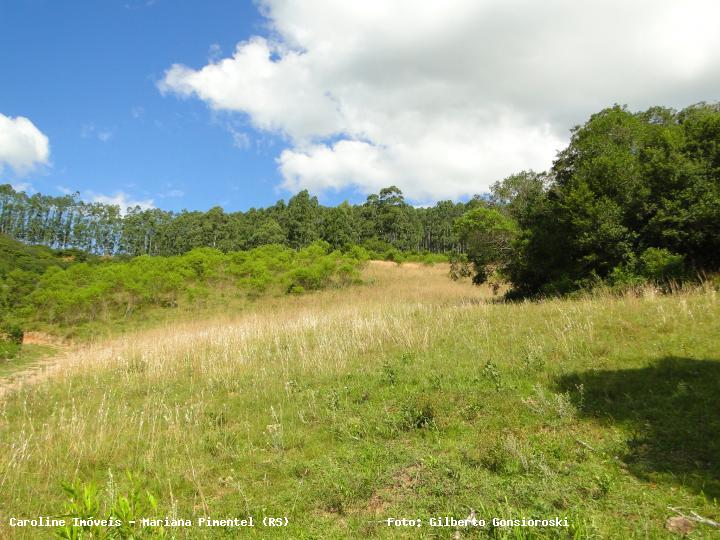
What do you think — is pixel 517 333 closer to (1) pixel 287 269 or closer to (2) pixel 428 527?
(2) pixel 428 527

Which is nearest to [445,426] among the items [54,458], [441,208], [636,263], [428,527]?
[428,527]

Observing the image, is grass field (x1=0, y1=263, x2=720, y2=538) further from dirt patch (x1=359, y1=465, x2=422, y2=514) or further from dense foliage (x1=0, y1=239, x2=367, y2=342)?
dense foliage (x1=0, y1=239, x2=367, y2=342)

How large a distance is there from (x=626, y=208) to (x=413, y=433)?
35.5 feet

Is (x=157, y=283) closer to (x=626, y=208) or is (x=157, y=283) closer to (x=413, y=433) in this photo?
(x=413, y=433)

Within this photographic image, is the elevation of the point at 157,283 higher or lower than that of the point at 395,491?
higher

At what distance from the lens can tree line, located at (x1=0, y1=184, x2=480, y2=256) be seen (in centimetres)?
5609

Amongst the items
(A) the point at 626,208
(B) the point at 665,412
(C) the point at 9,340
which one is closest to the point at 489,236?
(A) the point at 626,208

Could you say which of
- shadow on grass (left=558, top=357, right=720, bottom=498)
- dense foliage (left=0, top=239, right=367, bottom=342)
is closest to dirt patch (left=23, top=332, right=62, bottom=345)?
dense foliage (left=0, top=239, right=367, bottom=342)

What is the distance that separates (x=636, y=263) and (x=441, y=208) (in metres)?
71.9

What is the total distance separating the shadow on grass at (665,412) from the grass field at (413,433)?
2 centimetres

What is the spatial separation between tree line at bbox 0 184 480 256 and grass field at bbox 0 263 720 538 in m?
44.8

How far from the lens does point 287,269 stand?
85.8 feet

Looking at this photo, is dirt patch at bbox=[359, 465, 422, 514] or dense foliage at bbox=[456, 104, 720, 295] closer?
dirt patch at bbox=[359, 465, 422, 514]

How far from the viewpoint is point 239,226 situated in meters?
63.4
